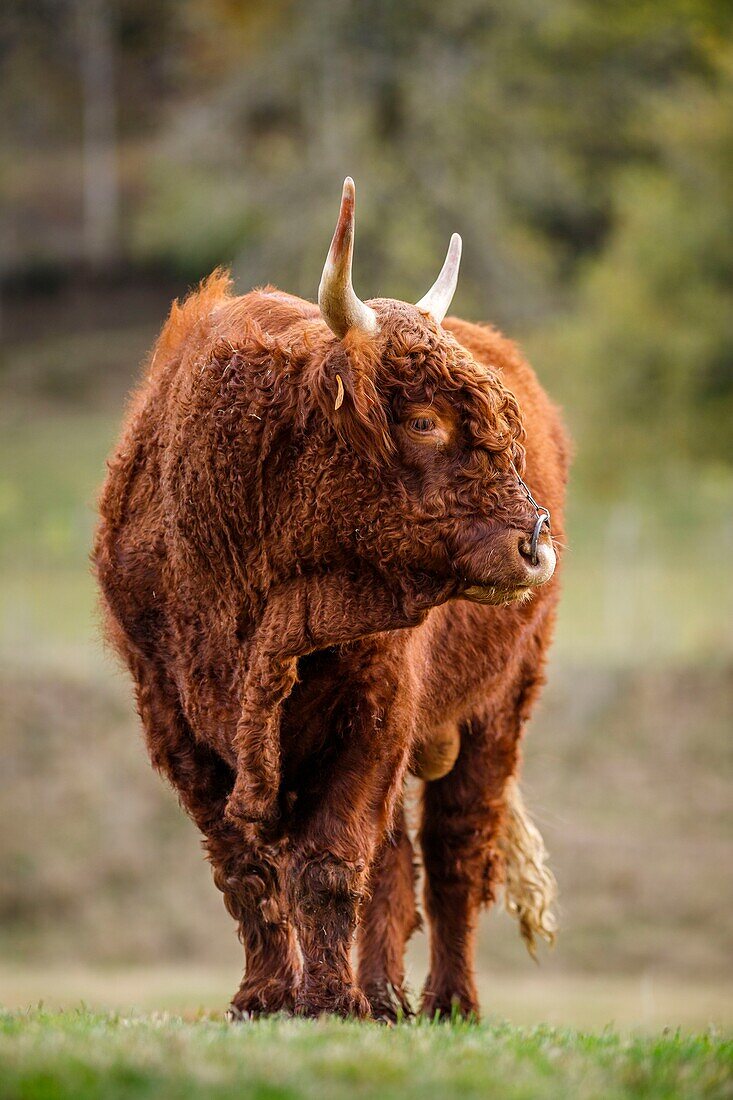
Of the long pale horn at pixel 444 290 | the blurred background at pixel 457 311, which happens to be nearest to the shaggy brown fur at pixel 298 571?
the long pale horn at pixel 444 290

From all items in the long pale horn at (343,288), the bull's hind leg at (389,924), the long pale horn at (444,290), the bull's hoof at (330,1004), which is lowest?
the bull's hoof at (330,1004)

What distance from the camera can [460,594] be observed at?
5605 millimetres

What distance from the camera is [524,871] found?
847 cm

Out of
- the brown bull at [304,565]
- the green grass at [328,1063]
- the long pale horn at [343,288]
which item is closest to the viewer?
the green grass at [328,1063]

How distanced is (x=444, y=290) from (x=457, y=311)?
3114 cm

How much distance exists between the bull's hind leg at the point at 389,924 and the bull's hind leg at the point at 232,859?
33.6 inches

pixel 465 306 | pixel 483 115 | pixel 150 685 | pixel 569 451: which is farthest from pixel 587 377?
pixel 150 685

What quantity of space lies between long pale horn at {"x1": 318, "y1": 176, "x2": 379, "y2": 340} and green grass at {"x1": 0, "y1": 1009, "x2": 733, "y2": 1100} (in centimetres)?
224

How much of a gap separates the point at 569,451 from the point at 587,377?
2479cm

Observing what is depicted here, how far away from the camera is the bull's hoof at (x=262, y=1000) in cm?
612

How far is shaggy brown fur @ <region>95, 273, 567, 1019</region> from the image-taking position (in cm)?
552

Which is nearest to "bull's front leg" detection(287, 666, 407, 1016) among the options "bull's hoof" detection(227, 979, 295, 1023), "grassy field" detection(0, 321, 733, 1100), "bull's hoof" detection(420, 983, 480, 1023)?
"bull's hoof" detection(227, 979, 295, 1023)

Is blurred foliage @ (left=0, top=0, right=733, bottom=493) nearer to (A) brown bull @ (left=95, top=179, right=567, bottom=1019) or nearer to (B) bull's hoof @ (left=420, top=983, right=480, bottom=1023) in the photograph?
(B) bull's hoof @ (left=420, top=983, right=480, bottom=1023)

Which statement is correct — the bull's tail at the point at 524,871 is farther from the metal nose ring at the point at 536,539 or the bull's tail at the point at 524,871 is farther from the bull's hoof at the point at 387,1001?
the metal nose ring at the point at 536,539
